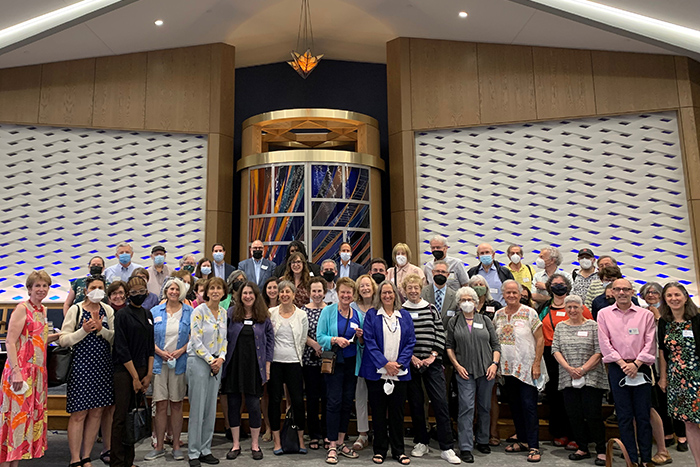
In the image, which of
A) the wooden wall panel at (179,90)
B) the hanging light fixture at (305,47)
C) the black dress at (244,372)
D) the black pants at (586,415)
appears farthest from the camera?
the wooden wall panel at (179,90)

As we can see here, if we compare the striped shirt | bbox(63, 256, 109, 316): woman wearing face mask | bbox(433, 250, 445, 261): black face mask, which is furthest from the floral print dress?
bbox(63, 256, 109, 316): woman wearing face mask

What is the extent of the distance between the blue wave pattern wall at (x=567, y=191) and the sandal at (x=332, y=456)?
457 cm

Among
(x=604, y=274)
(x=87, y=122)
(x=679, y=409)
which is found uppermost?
(x=87, y=122)

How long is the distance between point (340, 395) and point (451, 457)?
3.21 ft

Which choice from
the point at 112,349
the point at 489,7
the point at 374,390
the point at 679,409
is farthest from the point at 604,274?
the point at 489,7

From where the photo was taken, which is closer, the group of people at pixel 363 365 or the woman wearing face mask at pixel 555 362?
the group of people at pixel 363 365

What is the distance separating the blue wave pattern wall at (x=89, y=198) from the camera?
26.7ft

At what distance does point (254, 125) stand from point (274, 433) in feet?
19.1

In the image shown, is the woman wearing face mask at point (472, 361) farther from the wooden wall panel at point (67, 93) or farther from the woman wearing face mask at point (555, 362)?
the wooden wall panel at point (67, 93)

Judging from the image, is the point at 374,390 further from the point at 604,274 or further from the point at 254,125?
the point at 254,125

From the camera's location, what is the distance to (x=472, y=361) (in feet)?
14.6

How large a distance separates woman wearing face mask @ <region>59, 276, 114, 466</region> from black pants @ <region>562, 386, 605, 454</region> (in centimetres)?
353

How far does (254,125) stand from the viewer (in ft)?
29.7

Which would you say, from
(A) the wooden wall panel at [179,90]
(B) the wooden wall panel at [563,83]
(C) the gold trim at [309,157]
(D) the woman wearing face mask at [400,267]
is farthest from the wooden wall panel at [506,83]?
(A) the wooden wall panel at [179,90]
